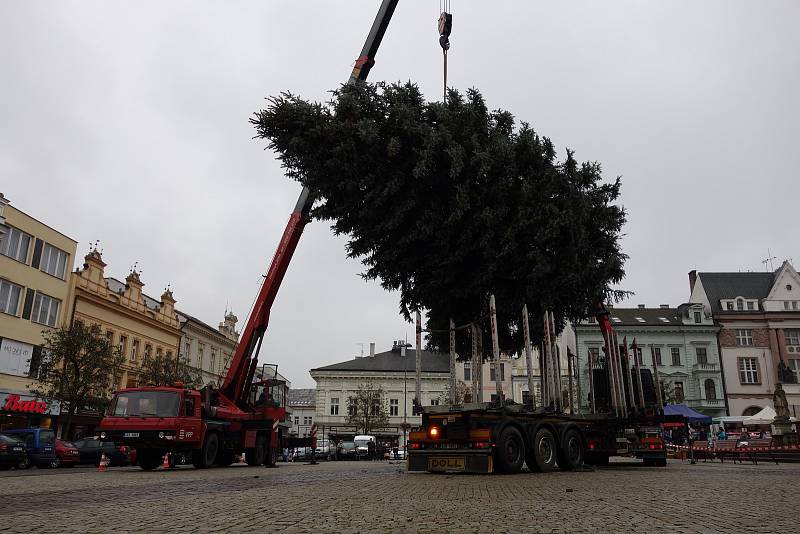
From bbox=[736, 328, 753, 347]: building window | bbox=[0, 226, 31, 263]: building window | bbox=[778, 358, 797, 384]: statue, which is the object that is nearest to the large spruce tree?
bbox=[0, 226, 31, 263]: building window

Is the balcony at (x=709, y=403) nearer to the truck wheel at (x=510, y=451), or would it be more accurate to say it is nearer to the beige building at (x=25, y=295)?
the truck wheel at (x=510, y=451)

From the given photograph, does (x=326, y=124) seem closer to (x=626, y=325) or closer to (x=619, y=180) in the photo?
(x=619, y=180)

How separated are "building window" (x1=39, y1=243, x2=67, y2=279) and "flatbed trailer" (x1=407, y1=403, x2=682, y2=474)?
28.7 meters

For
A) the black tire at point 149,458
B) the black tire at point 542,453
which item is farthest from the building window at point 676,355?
the black tire at point 149,458

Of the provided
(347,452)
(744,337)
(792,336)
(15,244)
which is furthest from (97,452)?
(792,336)

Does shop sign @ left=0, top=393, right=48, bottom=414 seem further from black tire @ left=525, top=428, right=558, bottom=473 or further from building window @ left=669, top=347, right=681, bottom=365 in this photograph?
building window @ left=669, top=347, right=681, bottom=365

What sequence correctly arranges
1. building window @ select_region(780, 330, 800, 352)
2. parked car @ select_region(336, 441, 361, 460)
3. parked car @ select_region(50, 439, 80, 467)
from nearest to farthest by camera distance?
1. parked car @ select_region(50, 439, 80, 467)
2. parked car @ select_region(336, 441, 361, 460)
3. building window @ select_region(780, 330, 800, 352)

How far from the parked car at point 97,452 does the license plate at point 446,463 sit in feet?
50.1

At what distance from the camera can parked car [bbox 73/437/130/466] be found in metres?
24.8

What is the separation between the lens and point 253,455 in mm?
21328

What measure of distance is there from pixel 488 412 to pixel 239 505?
23.3 ft

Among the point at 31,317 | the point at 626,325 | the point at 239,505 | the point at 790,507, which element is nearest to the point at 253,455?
the point at 239,505

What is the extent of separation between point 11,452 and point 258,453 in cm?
812

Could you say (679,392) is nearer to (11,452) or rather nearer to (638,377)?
(638,377)
